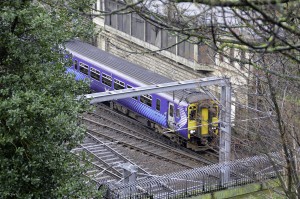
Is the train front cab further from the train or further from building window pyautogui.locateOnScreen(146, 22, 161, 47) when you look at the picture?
building window pyautogui.locateOnScreen(146, 22, 161, 47)

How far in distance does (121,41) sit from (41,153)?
74.0 feet

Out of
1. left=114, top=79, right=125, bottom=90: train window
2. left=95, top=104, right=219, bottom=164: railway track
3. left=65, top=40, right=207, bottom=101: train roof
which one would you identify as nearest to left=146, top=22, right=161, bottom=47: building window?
left=65, top=40, right=207, bottom=101: train roof

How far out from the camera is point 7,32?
8469mm

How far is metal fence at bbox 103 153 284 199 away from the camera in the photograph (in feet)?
42.2

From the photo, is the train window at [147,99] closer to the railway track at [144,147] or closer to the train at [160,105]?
the train at [160,105]

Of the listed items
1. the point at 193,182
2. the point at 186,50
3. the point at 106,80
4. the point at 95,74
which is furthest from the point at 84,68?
the point at 193,182

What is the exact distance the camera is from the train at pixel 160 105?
18594mm

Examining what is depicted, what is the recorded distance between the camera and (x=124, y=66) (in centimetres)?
2230

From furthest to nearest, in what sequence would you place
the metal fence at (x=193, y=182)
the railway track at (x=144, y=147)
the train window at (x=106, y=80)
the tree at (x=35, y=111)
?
the train window at (x=106, y=80)
the railway track at (x=144, y=147)
the metal fence at (x=193, y=182)
the tree at (x=35, y=111)

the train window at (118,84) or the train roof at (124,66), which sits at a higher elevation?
the train roof at (124,66)

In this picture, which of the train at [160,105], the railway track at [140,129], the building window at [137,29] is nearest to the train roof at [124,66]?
the train at [160,105]

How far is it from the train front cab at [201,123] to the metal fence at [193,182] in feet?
10.8

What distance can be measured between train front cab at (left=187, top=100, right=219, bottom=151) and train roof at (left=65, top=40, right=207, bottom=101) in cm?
65

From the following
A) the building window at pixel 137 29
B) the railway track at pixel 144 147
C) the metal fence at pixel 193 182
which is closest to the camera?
the metal fence at pixel 193 182
